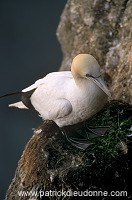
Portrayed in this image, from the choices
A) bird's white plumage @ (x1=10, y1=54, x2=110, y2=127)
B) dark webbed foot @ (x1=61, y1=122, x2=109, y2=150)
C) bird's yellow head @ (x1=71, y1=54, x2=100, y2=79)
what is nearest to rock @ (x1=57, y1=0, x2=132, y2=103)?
dark webbed foot @ (x1=61, y1=122, x2=109, y2=150)

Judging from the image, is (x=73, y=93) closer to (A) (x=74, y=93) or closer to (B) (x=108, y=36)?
(A) (x=74, y=93)

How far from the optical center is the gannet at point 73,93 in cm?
239

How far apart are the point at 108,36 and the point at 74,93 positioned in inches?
44.8

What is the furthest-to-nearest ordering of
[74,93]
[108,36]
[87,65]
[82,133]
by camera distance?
[108,36], [82,133], [74,93], [87,65]

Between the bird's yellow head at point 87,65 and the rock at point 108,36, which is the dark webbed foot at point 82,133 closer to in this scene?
the rock at point 108,36

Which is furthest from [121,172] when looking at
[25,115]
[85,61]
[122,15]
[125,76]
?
[25,115]

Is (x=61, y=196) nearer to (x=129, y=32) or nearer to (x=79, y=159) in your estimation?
(x=79, y=159)

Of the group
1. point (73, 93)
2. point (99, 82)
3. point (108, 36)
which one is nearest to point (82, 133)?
point (73, 93)

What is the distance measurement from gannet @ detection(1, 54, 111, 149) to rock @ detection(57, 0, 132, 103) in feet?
2.02

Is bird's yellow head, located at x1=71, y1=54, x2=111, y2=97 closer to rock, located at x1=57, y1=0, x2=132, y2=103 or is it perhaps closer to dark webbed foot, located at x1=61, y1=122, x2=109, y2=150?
dark webbed foot, located at x1=61, y1=122, x2=109, y2=150

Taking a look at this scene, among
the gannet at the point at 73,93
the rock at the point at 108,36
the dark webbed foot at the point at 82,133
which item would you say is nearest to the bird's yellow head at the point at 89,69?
the gannet at the point at 73,93

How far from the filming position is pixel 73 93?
2.54 m

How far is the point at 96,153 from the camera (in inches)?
96.2

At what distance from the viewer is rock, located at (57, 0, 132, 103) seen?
3170 millimetres
